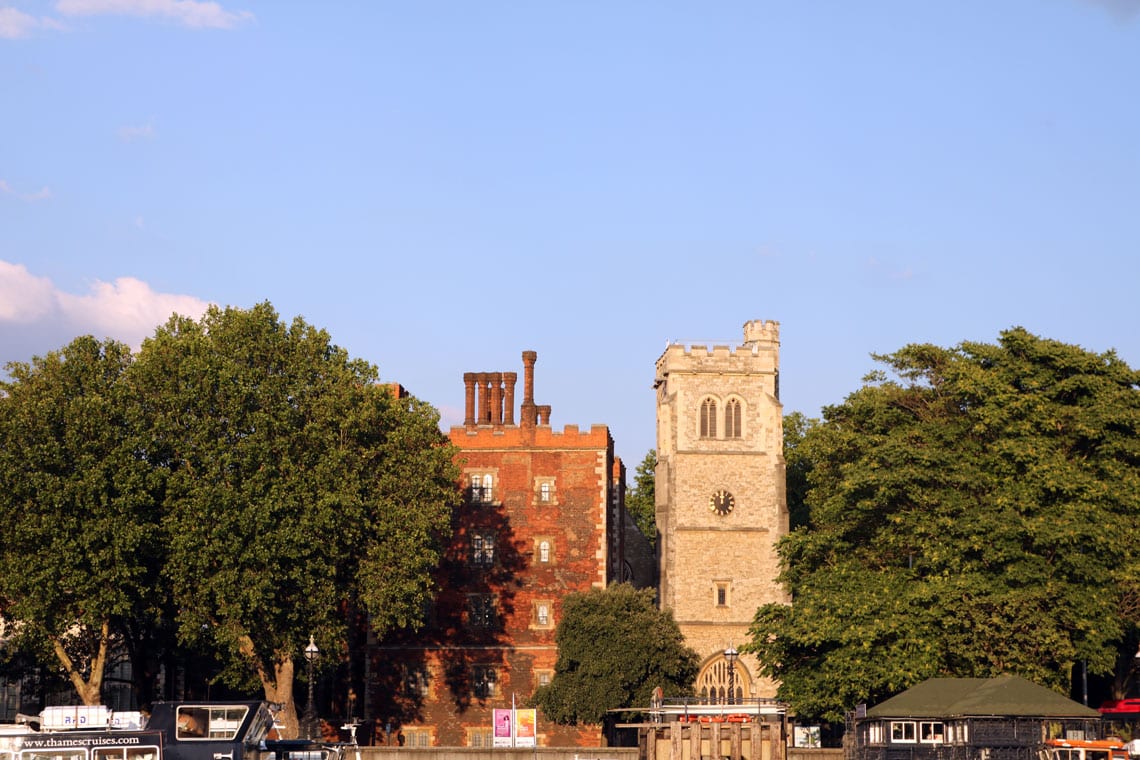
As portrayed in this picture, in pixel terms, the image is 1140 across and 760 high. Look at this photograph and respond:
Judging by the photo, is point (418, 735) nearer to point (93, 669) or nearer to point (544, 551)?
point (544, 551)

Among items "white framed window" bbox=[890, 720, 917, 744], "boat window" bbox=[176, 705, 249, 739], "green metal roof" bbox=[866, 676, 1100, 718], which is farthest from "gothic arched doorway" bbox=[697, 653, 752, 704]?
"boat window" bbox=[176, 705, 249, 739]

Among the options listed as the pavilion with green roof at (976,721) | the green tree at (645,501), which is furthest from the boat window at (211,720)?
the green tree at (645,501)

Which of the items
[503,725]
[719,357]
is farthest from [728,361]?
[503,725]

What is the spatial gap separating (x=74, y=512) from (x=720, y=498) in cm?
3430

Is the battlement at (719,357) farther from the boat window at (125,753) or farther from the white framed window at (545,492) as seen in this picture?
the boat window at (125,753)

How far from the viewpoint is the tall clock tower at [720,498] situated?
3113 inches

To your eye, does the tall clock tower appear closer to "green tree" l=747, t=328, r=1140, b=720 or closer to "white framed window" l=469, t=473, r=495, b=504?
"white framed window" l=469, t=473, r=495, b=504

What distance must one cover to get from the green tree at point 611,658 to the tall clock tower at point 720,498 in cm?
849

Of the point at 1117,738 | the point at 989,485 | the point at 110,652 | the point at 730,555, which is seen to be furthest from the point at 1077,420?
the point at 110,652

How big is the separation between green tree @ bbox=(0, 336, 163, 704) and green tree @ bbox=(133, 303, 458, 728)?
125 centimetres

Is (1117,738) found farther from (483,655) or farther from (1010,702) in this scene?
(483,655)

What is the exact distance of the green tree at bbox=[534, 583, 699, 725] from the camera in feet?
224

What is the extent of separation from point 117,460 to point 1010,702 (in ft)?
104

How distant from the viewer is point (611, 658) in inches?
2689
